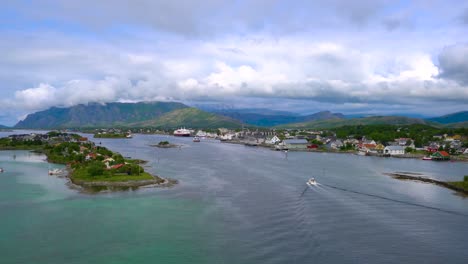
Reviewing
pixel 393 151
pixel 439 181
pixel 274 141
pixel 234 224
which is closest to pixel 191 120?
pixel 274 141

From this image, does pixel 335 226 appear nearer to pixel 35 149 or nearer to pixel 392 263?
pixel 392 263

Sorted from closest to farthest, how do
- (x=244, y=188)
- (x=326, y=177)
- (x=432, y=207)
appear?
(x=432, y=207) → (x=244, y=188) → (x=326, y=177)

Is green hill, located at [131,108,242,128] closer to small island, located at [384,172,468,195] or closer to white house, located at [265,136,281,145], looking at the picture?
white house, located at [265,136,281,145]

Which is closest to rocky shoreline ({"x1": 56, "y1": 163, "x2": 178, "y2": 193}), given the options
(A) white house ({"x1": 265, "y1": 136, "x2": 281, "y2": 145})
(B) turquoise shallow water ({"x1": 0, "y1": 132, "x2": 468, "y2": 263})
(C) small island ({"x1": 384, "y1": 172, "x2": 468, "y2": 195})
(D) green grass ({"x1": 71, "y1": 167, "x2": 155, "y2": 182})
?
(D) green grass ({"x1": 71, "y1": 167, "x2": 155, "y2": 182})

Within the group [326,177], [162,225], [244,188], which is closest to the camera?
[162,225]

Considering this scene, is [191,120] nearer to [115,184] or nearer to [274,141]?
[274,141]

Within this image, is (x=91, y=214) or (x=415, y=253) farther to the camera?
(x=91, y=214)

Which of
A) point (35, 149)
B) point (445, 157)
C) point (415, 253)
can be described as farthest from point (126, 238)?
point (35, 149)
